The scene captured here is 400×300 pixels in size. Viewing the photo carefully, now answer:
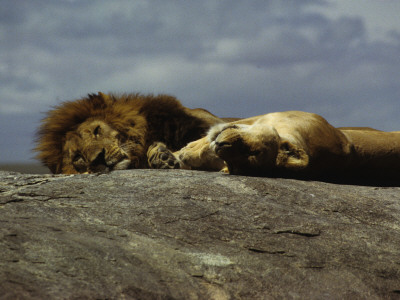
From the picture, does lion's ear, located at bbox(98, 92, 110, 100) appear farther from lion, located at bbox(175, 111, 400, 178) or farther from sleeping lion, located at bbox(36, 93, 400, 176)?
lion, located at bbox(175, 111, 400, 178)

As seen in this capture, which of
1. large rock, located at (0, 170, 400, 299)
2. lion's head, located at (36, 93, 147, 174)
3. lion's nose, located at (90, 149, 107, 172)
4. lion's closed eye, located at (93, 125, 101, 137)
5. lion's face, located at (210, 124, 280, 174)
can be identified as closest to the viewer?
large rock, located at (0, 170, 400, 299)

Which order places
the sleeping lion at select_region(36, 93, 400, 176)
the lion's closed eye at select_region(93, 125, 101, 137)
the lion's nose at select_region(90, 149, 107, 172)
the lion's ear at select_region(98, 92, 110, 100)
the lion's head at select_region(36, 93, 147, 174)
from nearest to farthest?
1. the sleeping lion at select_region(36, 93, 400, 176)
2. the lion's nose at select_region(90, 149, 107, 172)
3. the lion's head at select_region(36, 93, 147, 174)
4. the lion's closed eye at select_region(93, 125, 101, 137)
5. the lion's ear at select_region(98, 92, 110, 100)

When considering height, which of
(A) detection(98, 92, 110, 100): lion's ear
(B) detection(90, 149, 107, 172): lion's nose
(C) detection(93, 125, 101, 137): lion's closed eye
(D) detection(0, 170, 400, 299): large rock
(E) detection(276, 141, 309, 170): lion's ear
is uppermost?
(A) detection(98, 92, 110, 100): lion's ear

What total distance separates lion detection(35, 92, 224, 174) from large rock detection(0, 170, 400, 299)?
1362 mm

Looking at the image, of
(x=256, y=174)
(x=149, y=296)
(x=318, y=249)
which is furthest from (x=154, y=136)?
(x=149, y=296)

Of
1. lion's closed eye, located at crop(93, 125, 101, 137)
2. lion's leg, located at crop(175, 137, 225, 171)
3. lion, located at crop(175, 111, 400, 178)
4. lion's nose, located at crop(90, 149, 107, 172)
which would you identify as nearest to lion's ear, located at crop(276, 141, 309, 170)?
lion, located at crop(175, 111, 400, 178)

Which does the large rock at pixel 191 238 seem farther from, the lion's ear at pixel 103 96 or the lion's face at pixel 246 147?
the lion's ear at pixel 103 96

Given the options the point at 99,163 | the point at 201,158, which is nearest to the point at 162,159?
the point at 201,158

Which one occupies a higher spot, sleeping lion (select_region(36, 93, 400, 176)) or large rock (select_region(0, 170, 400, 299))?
sleeping lion (select_region(36, 93, 400, 176))

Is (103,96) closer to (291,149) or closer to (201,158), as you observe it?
(201,158)

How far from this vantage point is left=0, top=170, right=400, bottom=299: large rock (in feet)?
6.31

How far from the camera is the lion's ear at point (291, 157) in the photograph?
3.71 meters

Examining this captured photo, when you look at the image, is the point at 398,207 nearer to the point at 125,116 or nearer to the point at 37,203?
the point at 37,203

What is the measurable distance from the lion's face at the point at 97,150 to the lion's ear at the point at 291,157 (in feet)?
5.41
